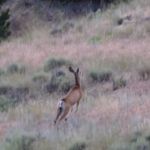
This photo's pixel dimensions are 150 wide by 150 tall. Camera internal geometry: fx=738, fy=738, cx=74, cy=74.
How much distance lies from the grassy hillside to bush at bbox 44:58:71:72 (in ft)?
0.09

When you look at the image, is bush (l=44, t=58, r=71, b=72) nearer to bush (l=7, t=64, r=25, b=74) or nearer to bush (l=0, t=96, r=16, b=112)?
bush (l=7, t=64, r=25, b=74)

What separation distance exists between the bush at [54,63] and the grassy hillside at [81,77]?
0.03 metres

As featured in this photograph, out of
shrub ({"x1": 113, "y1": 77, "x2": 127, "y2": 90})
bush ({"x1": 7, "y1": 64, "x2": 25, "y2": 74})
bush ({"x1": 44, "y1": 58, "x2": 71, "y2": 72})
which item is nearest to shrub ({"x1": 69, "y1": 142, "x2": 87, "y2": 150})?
shrub ({"x1": 113, "y1": 77, "x2": 127, "y2": 90})

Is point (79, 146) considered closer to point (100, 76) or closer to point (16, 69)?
point (100, 76)

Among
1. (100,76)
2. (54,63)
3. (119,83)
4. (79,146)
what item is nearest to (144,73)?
(119,83)

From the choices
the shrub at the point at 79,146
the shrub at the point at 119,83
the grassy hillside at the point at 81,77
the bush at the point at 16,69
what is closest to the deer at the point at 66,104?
the grassy hillside at the point at 81,77

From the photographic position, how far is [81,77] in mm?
17406

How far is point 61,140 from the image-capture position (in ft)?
34.6

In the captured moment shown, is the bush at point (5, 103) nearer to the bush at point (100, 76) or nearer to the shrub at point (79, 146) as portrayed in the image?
the bush at point (100, 76)

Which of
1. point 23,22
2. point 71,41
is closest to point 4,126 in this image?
point 71,41

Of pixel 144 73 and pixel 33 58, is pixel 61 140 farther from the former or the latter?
pixel 33 58

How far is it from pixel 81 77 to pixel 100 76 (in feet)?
1.92

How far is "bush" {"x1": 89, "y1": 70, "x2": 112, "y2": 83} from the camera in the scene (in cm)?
1698

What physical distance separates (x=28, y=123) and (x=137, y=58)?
6.20m
